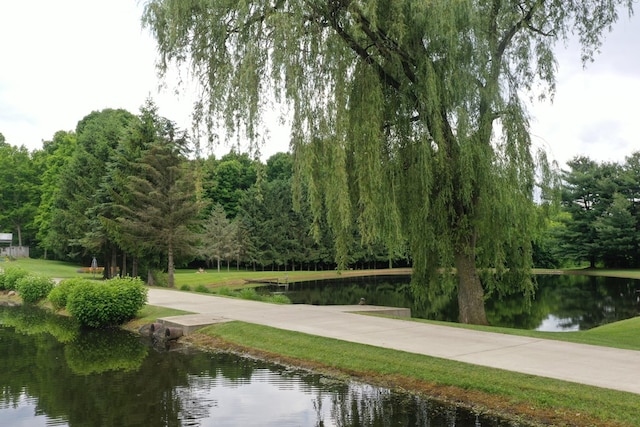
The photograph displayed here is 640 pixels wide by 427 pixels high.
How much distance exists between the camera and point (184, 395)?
7.34 metres

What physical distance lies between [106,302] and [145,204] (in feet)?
46.4

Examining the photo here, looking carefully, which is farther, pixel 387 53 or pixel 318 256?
pixel 318 256

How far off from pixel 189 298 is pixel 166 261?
10.9m

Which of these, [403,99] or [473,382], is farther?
[403,99]

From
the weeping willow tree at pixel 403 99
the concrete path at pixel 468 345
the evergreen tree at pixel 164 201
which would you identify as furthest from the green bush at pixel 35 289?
the weeping willow tree at pixel 403 99

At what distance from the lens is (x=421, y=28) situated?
1072 cm

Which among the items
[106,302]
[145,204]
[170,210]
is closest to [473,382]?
[106,302]

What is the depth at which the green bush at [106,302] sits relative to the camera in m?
13.8

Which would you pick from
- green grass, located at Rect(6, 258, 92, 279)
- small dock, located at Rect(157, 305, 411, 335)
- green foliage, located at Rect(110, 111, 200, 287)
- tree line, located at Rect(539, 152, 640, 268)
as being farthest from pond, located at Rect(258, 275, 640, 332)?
tree line, located at Rect(539, 152, 640, 268)

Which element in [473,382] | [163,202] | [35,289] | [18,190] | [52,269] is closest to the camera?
[473,382]

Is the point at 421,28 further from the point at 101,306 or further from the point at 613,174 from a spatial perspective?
the point at 613,174

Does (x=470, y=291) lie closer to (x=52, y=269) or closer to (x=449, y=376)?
(x=449, y=376)

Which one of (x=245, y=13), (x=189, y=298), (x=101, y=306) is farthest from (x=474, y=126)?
(x=189, y=298)

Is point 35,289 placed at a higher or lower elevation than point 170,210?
lower
